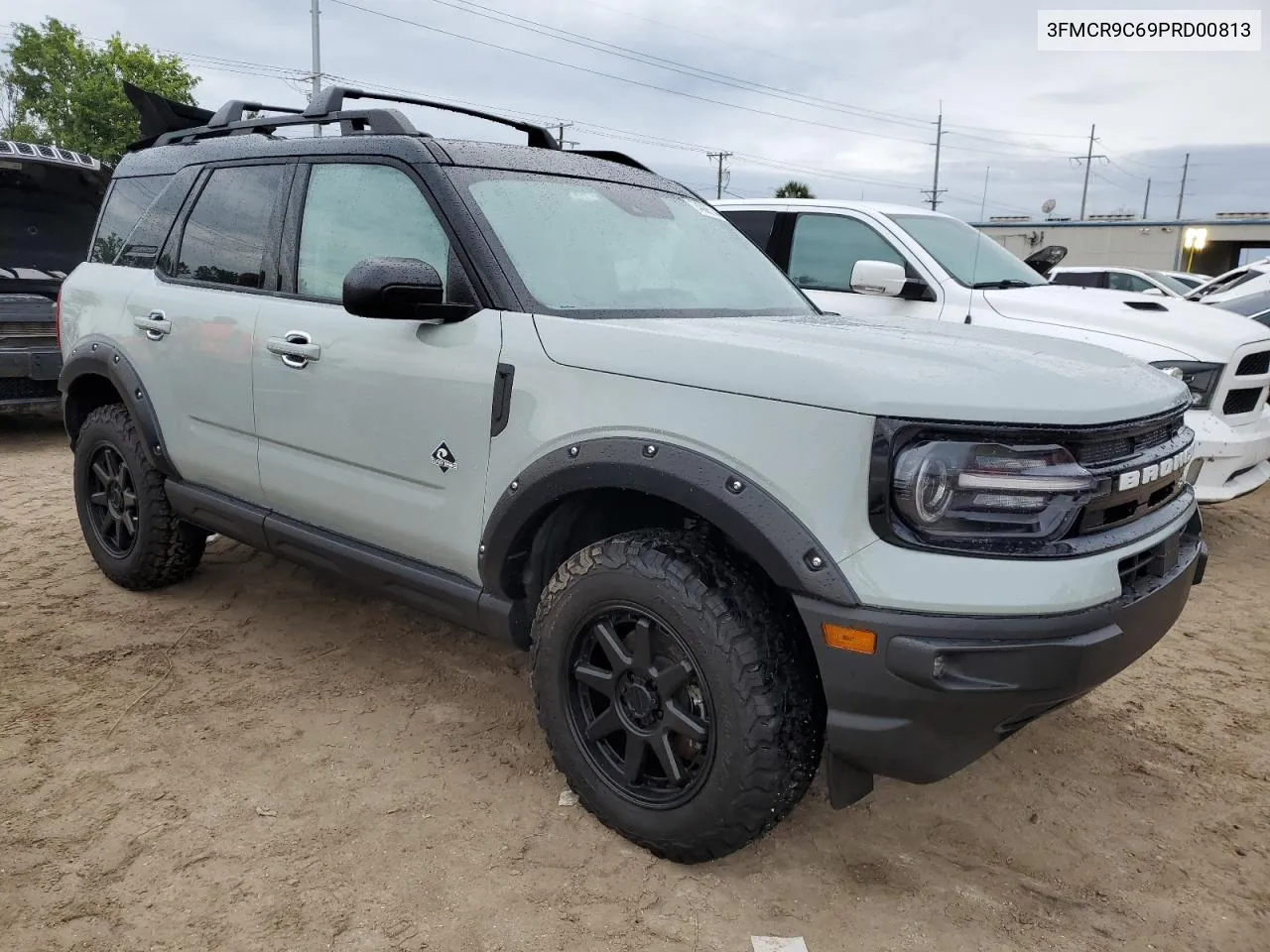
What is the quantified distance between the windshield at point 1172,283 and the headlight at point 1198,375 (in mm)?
14561

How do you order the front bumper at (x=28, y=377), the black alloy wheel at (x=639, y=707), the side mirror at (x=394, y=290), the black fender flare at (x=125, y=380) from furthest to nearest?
the front bumper at (x=28, y=377) < the black fender flare at (x=125, y=380) < the side mirror at (x=394, y=290) < the black alloy wheel at (x=639, y=707)

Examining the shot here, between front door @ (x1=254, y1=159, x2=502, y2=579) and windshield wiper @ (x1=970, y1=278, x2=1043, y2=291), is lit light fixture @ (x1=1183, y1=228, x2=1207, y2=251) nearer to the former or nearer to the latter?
windshield wiper @ (x1=970, y1=278, x2=1043, y2=291)

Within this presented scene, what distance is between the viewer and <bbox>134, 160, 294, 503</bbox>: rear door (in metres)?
3.36

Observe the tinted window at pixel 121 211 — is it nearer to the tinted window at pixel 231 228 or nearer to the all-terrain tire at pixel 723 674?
the tinted window at pixel 231 228

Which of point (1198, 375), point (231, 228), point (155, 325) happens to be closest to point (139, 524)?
point (155, 325)

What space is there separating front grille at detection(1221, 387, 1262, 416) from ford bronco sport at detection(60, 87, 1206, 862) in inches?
121

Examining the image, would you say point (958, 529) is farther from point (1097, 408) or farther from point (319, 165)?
point (319, 165)

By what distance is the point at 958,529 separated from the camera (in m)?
1.96

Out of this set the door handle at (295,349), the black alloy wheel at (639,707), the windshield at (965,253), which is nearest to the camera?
the black alloy wheel at (639,707)

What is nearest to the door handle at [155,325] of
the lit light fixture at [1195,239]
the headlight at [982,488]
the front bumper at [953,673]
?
the front bumper at [953,673]

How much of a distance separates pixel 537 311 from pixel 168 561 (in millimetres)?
2505

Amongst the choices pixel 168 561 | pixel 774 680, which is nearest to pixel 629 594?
pixel 774 680

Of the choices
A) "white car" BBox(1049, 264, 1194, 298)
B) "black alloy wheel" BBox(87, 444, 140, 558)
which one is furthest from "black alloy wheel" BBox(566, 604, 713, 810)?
"white car" BBox(1049, 264, 1194, 298)

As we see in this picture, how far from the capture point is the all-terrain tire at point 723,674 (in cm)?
213
